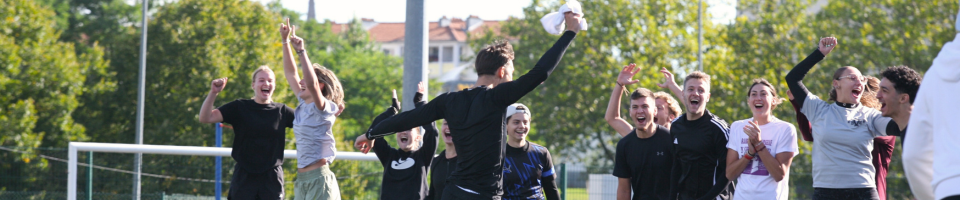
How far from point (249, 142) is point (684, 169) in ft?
9.95

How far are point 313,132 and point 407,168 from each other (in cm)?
72

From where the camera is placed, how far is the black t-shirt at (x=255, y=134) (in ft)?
20.0

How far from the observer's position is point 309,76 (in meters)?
5.59

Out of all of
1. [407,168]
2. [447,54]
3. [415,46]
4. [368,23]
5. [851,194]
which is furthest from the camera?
[368,23]

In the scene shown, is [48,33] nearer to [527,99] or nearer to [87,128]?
[87,128]

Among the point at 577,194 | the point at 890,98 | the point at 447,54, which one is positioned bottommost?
the point at 577,194

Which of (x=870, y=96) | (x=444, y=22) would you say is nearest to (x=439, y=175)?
(x=870, y=96)

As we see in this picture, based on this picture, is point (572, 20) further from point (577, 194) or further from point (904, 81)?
point (577, 194)

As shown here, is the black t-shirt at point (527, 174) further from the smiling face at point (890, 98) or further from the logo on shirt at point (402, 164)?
the smiling face at point (890, 98)

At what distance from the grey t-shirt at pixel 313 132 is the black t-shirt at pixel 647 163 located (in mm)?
2026

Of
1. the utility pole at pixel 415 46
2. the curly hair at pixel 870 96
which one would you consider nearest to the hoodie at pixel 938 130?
the curly hair at pixel 870 96

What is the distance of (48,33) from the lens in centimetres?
2678

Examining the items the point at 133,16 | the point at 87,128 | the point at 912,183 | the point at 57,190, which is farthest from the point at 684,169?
the point at 133,16

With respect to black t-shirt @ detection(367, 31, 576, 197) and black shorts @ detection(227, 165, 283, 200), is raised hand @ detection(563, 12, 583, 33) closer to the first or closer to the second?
black t-shirt @ detection(367, 31, 576, 197)
